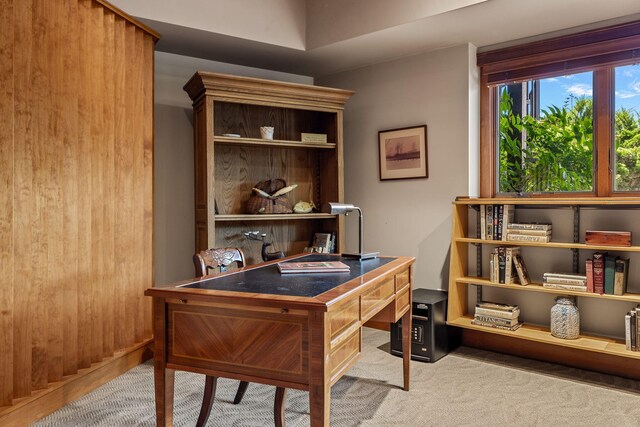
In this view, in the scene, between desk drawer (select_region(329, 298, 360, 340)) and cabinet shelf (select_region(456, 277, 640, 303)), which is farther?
cabinet shelf (select_region(456, 277, 640, 303))

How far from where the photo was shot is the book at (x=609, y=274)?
2824 millimetres

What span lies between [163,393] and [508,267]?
8.19 ft

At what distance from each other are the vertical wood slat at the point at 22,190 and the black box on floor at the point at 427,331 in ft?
7.61

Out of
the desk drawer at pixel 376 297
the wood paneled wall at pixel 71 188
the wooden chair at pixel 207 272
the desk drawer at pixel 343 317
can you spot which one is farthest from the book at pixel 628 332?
the wood paneled wall at pixel 71 188

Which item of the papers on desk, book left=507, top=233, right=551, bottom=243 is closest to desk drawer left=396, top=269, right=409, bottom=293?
the papers on desk

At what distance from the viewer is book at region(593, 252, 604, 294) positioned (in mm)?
2852

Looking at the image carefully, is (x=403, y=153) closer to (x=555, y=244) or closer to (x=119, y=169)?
(x=555, y=244)

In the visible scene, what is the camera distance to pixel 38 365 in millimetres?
2299

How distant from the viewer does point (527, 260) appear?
337cm

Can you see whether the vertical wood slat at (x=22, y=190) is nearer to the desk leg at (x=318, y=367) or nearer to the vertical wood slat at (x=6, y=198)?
the vertical wood slat at (x=6, y=198)

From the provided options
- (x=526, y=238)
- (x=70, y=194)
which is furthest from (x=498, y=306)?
(x=70, y=194)

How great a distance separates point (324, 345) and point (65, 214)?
5.95 ft

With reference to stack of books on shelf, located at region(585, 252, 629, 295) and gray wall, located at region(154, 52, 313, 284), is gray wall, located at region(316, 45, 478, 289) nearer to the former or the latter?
stack of books on shelf, located at region(585, 252, 629, 295)

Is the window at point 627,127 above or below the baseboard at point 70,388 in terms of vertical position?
above
